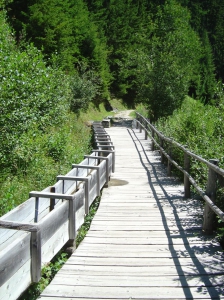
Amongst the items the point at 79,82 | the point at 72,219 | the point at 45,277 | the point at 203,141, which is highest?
the point at 79,82

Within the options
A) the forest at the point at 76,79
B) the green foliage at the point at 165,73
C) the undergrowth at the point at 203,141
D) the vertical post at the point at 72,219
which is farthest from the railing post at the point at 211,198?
the green foliage at the point at 165,73

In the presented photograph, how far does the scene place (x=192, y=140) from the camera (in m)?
9.84

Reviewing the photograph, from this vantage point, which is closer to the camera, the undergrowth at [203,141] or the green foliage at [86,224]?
the green foliage at [86,224]

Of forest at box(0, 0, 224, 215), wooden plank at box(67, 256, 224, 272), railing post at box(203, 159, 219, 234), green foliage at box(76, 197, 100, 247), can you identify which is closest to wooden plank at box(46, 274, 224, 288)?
wooden plank at box(67, 256, 224, 272)

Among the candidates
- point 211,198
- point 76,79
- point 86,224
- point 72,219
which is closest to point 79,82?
point 76,79

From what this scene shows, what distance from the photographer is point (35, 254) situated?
3.55 meters

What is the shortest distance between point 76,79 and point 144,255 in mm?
22669

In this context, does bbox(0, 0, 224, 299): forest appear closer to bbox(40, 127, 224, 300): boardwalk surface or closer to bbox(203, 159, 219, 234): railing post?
bbox(203, 159, 219, 234): railing post

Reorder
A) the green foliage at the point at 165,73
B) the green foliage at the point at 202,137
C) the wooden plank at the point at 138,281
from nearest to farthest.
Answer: the wooden plank at the point at 138,281 → the green foliage at the point at 202,137 → the green foliage at the point at 165,73

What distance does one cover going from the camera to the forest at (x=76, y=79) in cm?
853

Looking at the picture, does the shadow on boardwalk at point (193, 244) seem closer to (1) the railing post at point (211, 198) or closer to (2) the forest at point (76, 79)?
(1) the railing post at point (211, 198)

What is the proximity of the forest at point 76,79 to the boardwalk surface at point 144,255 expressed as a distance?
1.31m

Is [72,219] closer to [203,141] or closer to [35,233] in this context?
[35,233]

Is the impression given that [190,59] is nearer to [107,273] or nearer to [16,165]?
[16,165]
